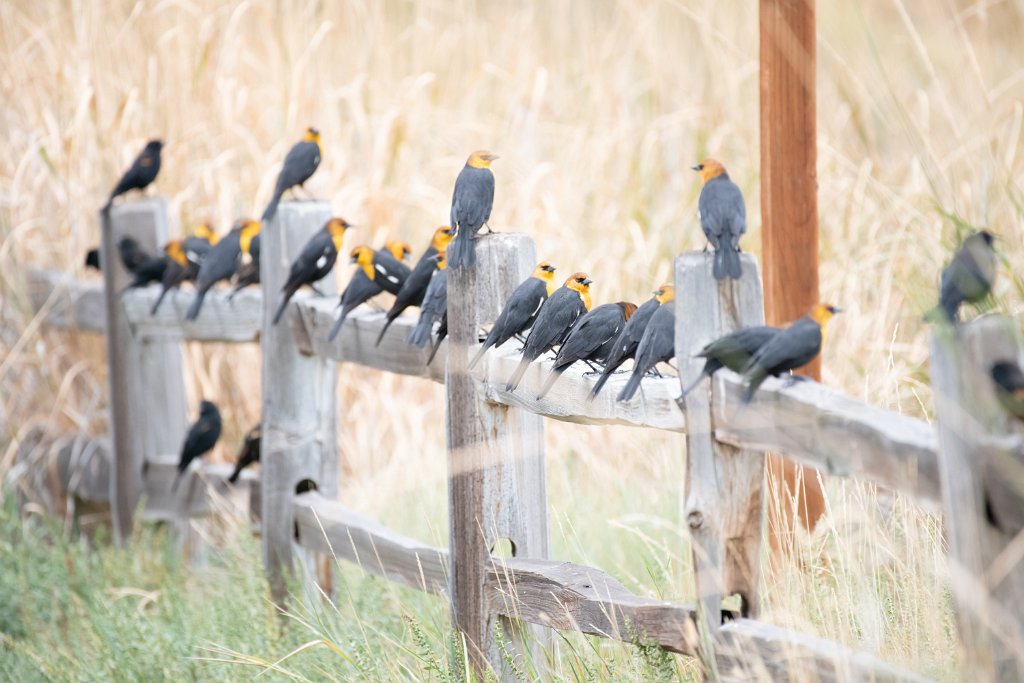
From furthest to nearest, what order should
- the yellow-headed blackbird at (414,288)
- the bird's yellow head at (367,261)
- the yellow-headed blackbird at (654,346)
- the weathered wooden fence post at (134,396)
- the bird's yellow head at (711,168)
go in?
the weathered wooden fence post at (134,396)
the bird's yellow head at (367,261)
the yellow-headed blackbird at (414,288)
the bird's yellow head at (711,168)
the yellow-headed blackbird at (654,346)

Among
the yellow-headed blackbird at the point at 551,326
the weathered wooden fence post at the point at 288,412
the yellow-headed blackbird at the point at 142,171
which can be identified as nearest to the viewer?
the yellow-headed blackbird at the point at 551,326

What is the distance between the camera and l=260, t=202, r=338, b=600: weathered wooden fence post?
4270mm

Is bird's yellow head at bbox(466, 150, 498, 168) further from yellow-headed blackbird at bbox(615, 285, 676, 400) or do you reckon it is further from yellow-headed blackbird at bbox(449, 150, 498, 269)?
yellow-headed blackbird at bbox(615, 285, 676, 400)

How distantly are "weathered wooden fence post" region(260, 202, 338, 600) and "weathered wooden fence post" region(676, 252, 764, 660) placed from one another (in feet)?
7.78

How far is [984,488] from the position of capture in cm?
164

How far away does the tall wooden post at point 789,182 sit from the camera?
3.59 m

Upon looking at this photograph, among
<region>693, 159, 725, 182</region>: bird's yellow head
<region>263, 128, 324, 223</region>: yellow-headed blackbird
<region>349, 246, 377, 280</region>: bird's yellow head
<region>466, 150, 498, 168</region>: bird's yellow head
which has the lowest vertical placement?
<region>349, 246, 377, 280</region>: bird's yellow head

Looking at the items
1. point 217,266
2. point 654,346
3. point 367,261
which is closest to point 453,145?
point 217,266

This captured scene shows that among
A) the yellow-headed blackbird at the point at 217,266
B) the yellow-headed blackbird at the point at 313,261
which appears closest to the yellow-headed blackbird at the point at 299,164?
the yellow-headed blackbird at the point at 217,266

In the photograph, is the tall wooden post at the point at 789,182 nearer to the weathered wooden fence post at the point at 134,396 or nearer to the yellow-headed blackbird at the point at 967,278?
the yellow-headed blackbird at the point at 967,278

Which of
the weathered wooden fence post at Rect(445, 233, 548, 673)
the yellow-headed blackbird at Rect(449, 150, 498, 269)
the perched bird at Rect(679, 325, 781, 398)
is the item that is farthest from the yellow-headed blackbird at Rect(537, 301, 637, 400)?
the perched bird at Rect(679, 325, 781, 398)

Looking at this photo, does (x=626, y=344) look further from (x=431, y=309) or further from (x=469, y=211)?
(x=431, y=309)

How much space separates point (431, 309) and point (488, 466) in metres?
0.69

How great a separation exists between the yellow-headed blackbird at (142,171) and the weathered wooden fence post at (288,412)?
199cm
